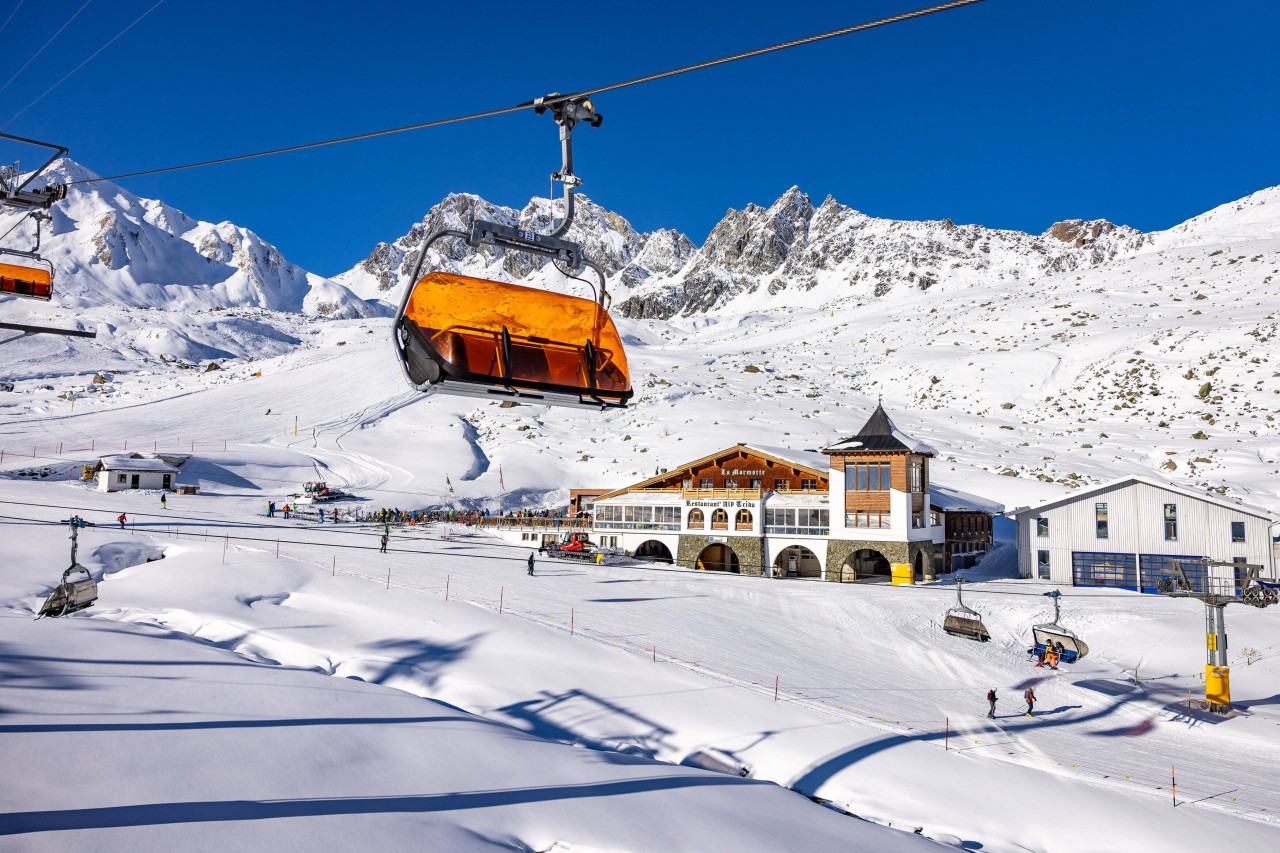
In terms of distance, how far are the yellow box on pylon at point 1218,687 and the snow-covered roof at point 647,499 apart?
84.8ft

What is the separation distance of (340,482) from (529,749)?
5082 centimetres

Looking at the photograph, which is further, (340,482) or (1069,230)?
(1069,230)

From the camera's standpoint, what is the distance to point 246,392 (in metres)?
86.2

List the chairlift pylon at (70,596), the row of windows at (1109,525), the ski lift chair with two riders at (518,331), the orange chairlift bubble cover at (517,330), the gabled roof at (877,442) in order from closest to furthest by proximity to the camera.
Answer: the ski lift chair with two riders at (518,331) → the orange chairlift bubble cover at (517,330) → the chairlift pylon at (70,596) → the row of windows at (1109,525) → the gabled roof at (877,442)

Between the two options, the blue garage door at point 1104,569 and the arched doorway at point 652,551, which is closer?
the blue garage door at point 1104,569

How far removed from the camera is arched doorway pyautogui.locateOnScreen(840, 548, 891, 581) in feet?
124

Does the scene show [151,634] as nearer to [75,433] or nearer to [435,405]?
[75,433]

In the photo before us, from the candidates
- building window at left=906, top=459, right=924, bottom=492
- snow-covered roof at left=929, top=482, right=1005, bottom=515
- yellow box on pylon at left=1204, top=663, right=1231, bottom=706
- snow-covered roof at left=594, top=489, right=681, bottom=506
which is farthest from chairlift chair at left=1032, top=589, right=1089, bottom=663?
snow-covered roof at left=594, top=489, right=681, bottom=506

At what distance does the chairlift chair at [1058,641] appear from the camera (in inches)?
979

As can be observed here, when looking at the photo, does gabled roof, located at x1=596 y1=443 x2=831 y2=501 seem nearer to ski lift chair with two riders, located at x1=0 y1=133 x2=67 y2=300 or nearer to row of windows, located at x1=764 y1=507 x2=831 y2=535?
row of windows, located at x1=764 y1=507 x2=831 y2=535

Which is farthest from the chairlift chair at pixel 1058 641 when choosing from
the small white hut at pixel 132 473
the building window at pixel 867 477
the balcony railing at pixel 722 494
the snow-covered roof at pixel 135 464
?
the snow-covered roof at pixel 135 464

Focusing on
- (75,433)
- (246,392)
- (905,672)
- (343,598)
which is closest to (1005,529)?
(905,672)

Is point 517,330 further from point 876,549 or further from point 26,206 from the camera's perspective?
point 876,549

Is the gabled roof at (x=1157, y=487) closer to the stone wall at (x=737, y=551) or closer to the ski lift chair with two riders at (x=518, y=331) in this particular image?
the stone wall at (x=737, y=551)
